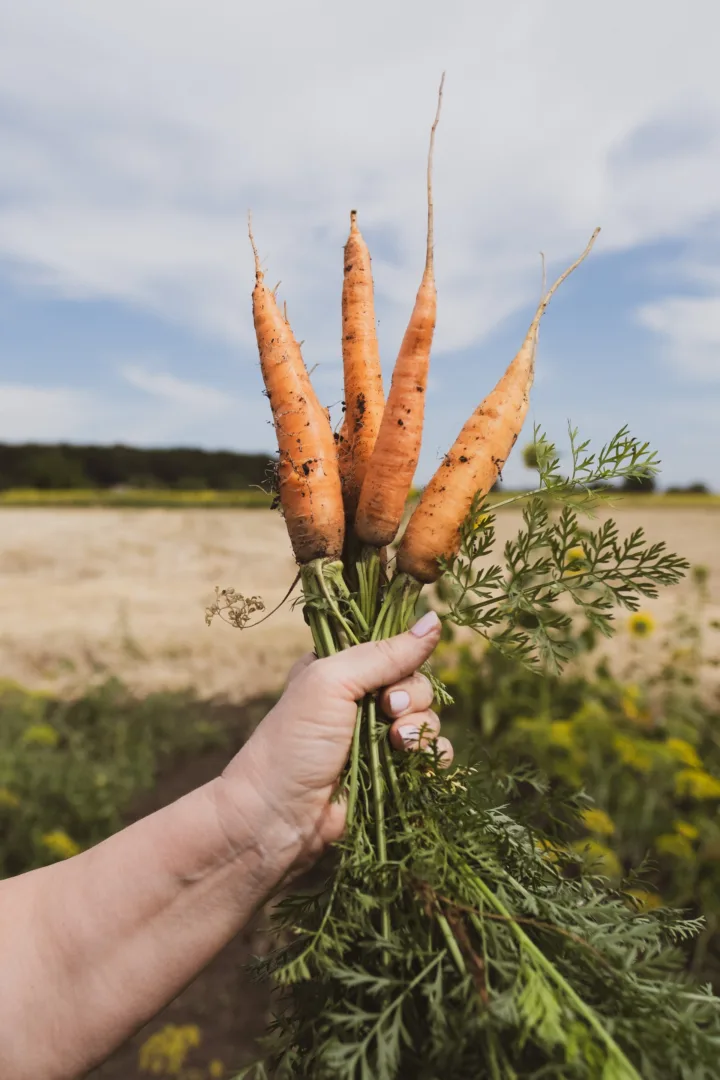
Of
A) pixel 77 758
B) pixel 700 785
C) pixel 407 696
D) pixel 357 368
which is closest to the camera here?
pixel 407 696

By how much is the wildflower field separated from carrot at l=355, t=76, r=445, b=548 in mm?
565

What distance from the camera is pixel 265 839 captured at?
1664 mm

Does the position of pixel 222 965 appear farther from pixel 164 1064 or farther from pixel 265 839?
pixel 265 839

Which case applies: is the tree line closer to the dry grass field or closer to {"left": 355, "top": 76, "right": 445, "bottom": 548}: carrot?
the dry grass field

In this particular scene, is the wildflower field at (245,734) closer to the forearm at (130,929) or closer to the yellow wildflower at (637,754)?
the yellow wildflower at (637,754)

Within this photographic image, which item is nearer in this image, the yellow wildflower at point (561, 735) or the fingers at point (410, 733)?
the fingers at point (410, 733)

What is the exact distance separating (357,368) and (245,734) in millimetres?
4038

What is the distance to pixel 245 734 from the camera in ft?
18.4

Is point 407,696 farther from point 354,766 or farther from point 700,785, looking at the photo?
point 700,785

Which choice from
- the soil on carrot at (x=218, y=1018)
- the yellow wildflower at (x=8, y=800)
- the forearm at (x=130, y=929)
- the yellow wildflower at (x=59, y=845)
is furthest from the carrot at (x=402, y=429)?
the yellow wildflower at (x=8, y=800)

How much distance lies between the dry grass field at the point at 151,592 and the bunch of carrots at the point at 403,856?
576 mm

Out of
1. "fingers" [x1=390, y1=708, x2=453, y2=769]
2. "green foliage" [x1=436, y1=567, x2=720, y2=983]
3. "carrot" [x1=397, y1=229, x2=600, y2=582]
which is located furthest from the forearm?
"green foliage" [x1=436, y1=567, x2=720, y2=983]

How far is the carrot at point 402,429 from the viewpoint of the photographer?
6.13 feet

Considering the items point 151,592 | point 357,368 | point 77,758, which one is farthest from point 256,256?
point 151,592
